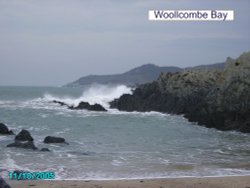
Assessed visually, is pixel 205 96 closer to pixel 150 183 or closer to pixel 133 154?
pixel 133 154

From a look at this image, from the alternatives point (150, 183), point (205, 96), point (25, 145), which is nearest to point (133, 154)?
point (25, 145)

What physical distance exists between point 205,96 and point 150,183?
23.4m

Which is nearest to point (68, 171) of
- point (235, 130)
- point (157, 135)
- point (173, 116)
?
point (157, 135)

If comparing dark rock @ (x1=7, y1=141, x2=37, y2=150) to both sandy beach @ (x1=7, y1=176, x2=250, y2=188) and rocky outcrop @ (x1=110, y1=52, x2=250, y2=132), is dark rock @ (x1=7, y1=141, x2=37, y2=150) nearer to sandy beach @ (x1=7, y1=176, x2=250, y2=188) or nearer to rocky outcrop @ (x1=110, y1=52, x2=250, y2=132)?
sandy beach @ (x1=7, y1=176, x2=250, y2=188)

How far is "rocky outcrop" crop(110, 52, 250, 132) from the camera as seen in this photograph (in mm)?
26536

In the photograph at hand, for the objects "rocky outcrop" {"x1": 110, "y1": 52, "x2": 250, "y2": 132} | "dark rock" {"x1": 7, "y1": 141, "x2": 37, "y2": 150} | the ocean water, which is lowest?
the ocean water

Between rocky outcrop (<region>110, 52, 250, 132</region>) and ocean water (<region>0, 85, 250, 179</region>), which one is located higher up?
rocky outcrop (<region>110, 52, 250, 132</region>)

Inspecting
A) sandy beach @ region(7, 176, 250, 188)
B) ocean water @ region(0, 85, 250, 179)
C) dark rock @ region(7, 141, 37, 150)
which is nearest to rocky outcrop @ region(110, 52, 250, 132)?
ocean water @ region(0, 85, 250, 179)

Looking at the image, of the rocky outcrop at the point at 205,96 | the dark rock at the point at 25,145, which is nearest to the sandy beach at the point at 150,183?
the dark rock at the point at 25,145

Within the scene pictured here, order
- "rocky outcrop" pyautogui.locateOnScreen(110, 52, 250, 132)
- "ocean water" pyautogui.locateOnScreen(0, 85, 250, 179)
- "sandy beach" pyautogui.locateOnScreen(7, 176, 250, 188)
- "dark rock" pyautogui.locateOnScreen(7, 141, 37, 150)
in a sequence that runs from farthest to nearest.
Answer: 1. "rocky outcrop" pyautogui.locateOnScreen(110, 52, 250, 132)
2. "dark rock" pyautogui.locateOnScreen(7, 141, 37, 150)
3. "ocean water" pyautogui.locateOnScreen(0, 85, 250, 179)
4. "sandy beach" pyautogui.locateOnScreen(7, 176, 250, 188)

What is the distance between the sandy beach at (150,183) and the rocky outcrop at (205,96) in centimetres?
1419

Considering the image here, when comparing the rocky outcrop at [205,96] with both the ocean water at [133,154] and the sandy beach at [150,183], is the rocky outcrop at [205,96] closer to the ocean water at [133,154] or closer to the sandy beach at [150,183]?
the ocean water at [133,154]

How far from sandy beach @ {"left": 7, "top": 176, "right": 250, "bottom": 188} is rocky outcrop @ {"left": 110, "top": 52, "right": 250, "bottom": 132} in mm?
14186

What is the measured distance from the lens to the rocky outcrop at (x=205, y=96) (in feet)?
87.1
